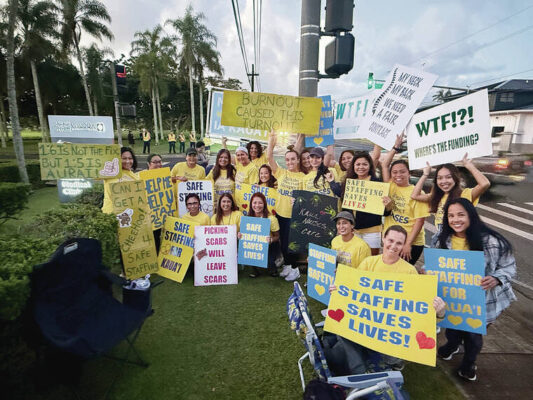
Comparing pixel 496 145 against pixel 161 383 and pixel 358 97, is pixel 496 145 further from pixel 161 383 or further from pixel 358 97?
pixel 161 383

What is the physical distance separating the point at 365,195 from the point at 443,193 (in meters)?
0.91

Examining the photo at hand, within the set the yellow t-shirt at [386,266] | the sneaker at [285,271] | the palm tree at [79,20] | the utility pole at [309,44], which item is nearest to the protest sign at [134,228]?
the sneaker at [285,271]

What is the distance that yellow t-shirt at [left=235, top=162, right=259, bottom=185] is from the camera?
18.4 feet

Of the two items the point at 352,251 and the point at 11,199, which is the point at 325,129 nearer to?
the point at 352,251

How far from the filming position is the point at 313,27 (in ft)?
12.3

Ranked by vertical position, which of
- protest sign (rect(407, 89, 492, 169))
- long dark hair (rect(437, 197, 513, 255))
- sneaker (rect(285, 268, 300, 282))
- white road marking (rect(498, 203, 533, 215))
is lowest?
sneaker (rect(285, 268, 300, 282))

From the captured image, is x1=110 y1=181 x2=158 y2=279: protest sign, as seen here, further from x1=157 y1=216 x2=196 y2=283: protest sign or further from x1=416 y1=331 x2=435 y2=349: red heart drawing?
x1=416 y1=331 x2=435 y2=349: red heart drawing

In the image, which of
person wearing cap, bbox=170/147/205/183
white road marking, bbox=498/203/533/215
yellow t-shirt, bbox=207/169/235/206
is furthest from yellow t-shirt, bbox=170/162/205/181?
white road marking, bbox=498/203/533/215

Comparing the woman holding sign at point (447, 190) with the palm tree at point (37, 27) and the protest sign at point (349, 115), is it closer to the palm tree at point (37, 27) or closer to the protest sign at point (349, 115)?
the protest sign at point (349, 115)

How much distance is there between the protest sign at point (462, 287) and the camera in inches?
109

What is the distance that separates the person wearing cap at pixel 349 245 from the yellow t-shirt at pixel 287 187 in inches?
59.1

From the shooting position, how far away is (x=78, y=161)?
448 cm

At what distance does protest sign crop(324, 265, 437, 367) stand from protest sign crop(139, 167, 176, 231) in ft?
11.2

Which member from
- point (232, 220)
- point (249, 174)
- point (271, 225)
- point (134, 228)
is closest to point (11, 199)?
point (134, 228)
